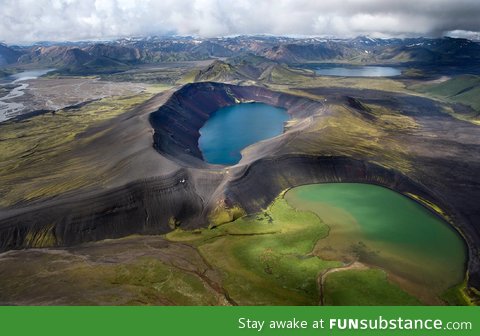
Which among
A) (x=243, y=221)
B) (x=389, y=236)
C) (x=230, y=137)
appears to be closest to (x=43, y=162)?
(x=243, y=221)

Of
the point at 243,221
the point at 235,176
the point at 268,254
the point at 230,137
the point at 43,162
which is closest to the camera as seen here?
the point at 268,254

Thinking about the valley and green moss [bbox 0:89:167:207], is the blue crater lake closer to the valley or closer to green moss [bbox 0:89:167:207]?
the valley

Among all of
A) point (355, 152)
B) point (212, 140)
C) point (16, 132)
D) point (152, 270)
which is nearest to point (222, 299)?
point (152, 270)

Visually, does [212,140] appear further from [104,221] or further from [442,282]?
[442,282]

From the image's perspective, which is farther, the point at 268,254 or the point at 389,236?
the point at 389,236

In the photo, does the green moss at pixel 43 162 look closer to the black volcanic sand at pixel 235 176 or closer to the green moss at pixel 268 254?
the black volcanic sand at pixel 235 176

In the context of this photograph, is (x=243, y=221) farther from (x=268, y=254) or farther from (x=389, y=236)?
(x=389, y=236)
